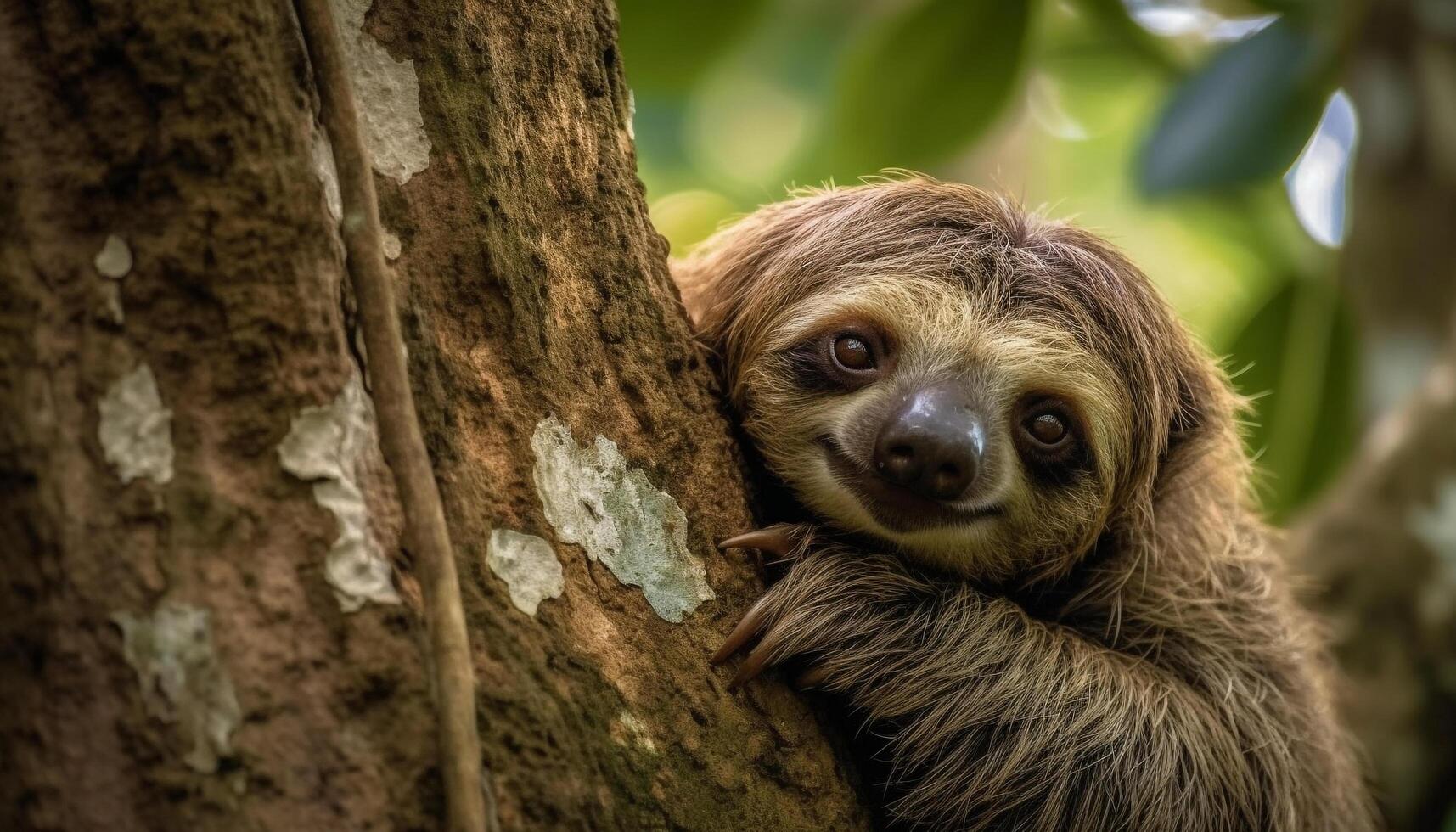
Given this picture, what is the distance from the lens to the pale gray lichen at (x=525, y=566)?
2.43 metres

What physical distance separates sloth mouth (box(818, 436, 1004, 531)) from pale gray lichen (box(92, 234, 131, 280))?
6.77 ft

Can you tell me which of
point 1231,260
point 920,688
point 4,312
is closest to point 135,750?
point 4,312

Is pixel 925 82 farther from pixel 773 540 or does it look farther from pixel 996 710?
pixel 996 710

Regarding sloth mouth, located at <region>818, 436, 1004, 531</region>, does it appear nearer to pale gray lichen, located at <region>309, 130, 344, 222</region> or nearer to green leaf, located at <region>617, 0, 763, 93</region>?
pale gray lichen, located at <region>309, 130, 344, 222</region>

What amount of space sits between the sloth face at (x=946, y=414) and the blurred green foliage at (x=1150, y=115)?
2.93 feet

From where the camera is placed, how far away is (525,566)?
2.48 meters

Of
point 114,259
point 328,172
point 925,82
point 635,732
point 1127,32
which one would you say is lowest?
point 635,732

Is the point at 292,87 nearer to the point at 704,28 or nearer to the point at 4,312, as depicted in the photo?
the point at 4,312

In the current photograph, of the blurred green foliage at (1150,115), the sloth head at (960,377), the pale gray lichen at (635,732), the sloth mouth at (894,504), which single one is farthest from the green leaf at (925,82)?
the pale gray lichen at (635,732)

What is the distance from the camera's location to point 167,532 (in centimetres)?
201

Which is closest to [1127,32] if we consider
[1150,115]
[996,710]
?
[1150,115]

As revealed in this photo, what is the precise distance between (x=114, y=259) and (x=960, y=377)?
2.34 meters

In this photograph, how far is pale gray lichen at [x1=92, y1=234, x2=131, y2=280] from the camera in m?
2.06

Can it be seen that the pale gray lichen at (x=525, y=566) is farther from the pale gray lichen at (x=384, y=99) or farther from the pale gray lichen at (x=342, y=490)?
the pale gray lichen at (x=384, y=99)
